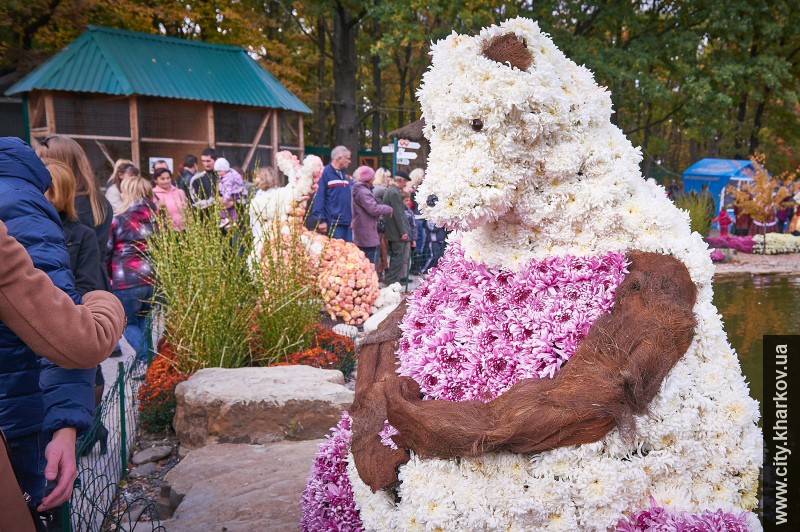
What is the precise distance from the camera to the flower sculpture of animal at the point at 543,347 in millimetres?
1910

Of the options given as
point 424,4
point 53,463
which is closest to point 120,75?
point 424,4

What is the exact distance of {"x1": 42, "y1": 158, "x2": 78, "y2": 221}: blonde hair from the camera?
3.32m

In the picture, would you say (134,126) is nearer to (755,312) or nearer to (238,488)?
(755,312)

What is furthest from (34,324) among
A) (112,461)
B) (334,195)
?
(334,195)

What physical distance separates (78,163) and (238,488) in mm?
2153

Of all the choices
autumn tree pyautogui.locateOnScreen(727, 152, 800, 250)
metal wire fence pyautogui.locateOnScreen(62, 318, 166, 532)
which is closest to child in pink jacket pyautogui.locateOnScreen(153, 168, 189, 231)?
metal wire fence pyautogui.locateOnScreen(62, 318, 166, 532)

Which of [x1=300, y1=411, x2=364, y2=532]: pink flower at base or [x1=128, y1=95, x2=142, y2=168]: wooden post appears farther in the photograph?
[x1=128, y1=95, x2=142, y2=168]: wooden post

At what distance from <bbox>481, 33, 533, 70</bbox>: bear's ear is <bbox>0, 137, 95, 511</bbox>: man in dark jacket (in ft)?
4.77

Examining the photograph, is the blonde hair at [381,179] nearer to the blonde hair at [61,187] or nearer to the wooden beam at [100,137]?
the wooden beam at [100,137]

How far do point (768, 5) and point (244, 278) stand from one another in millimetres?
18312

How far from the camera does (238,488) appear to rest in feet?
11.5

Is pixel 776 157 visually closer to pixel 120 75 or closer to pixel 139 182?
pixel 120 75

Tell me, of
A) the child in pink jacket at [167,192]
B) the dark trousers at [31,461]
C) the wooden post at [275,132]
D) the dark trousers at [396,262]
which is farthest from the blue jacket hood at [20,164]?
the wooden post at [275,132]

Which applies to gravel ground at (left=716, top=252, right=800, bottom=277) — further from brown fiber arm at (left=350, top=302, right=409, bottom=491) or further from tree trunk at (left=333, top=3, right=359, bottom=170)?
brown fiber arm at (left=350, top=302, right=409, bottom=491)
